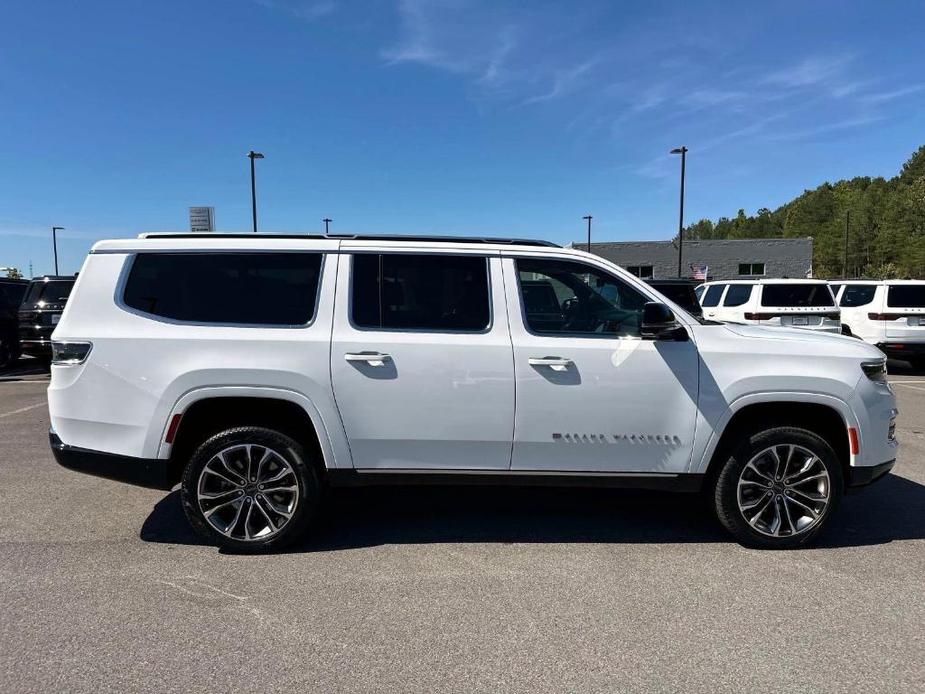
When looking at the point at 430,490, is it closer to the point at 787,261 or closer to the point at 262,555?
the point at 262,555

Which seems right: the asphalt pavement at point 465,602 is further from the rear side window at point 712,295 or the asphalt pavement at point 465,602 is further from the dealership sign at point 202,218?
the dealership sign at point 202,218

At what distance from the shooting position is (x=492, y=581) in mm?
3420

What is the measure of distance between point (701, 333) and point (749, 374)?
371mm

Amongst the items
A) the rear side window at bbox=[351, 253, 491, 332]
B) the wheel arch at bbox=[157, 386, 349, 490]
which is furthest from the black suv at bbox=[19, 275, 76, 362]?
the rear side window at bbox=[351, 253, 491, 332]

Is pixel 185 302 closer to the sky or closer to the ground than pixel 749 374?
closer to the sky

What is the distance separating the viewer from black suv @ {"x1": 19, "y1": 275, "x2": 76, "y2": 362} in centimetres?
1129

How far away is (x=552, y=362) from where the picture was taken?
11.9 feet

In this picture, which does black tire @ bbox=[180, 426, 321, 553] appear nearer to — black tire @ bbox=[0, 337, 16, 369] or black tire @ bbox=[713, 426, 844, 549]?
black tire @ bbox=[713, 426, 844, 549]

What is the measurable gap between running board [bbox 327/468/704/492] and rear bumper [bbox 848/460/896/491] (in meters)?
0.95

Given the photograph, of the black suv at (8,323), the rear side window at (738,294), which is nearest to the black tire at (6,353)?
the black suv at (8,323)

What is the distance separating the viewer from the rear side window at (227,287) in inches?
145

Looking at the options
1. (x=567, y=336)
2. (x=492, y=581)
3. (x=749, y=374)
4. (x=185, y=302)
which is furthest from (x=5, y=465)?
(x=749, y=374)

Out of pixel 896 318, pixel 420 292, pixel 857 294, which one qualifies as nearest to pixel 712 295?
pixel 857 294

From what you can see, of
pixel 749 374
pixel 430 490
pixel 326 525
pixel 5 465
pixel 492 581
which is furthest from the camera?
pixel 5 465
